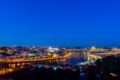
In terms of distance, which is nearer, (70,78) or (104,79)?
(104,79)

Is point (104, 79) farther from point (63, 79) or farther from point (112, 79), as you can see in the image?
point (63, 79)

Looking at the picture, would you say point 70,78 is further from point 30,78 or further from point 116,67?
point 116,67

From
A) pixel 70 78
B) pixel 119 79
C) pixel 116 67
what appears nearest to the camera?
pixel 119 79

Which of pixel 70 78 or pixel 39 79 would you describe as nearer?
pixel 39 79

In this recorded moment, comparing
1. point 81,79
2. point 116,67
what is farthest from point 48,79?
point 116,67

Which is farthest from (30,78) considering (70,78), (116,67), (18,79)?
(116,67)

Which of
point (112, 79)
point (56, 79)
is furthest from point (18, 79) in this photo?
point (112, 79)

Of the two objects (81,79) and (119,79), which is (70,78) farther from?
(119,79)

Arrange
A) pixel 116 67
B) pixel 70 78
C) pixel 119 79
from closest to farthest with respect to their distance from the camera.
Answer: pixel 119 79 < pixel 70 78 < pixel 116 67
